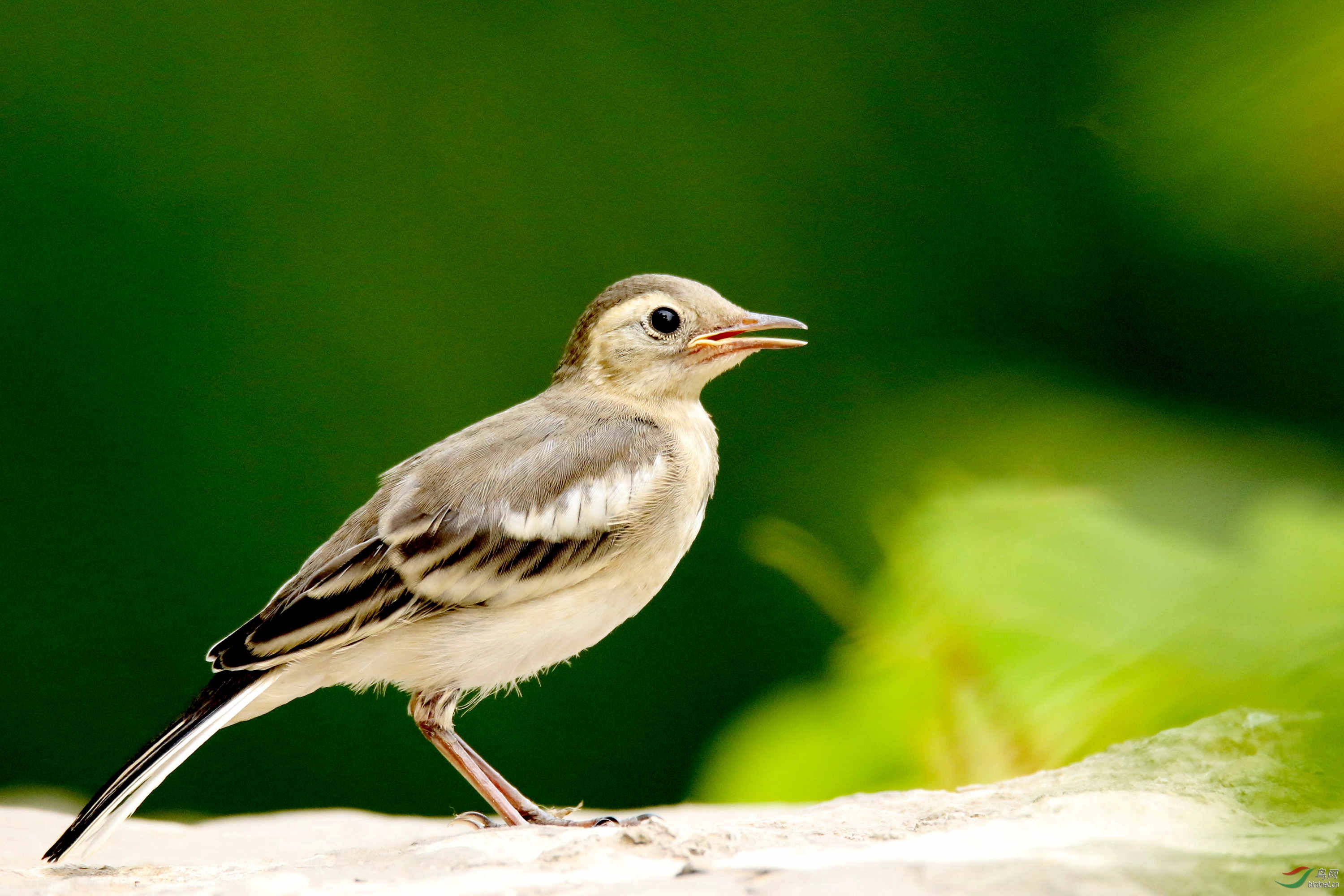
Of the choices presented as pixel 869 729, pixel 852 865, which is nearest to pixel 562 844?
pixel 852 865

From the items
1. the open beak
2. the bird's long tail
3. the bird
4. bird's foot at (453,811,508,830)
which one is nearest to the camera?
the bird's long tail

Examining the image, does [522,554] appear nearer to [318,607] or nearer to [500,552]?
[500,552]

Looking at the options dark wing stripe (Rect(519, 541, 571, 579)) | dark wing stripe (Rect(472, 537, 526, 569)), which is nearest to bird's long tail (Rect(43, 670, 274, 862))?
dark wing stripe (Rect(472, 537, 526, 569))

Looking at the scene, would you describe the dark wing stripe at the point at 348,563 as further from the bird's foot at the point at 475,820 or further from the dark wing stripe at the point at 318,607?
the bird's foot at the point at 475,820

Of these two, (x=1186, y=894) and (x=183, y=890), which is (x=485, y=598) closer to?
(x=183, y=890)

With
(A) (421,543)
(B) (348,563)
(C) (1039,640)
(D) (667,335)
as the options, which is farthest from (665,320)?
(C) (1039,640)

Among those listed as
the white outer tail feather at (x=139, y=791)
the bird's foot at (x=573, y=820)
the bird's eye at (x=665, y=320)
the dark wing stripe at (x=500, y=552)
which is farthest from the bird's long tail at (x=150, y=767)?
the bird's eye at (x=665, y=320)

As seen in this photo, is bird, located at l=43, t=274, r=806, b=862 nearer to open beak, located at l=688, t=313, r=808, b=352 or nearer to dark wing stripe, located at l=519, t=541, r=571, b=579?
dark wing stripe, located at l=519, t=541, r=571, b=579
